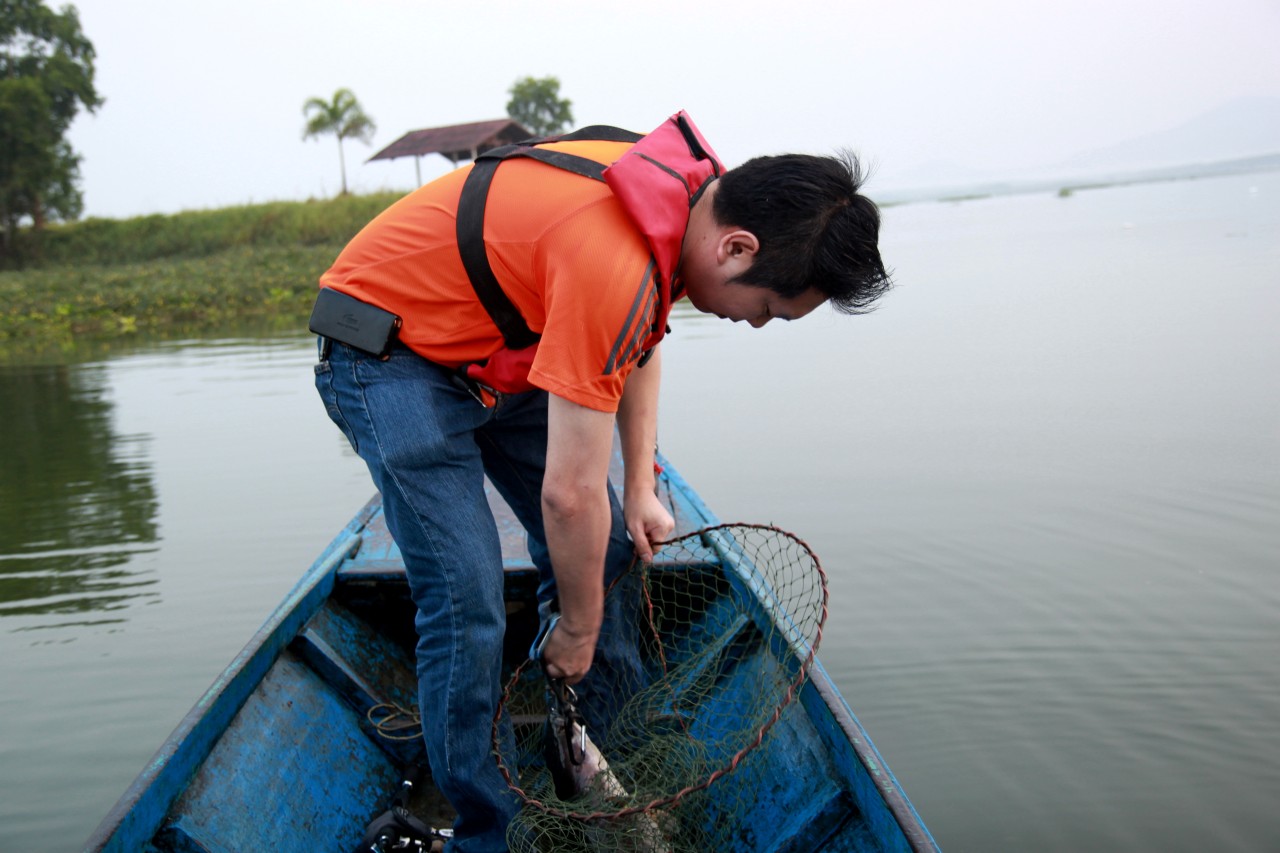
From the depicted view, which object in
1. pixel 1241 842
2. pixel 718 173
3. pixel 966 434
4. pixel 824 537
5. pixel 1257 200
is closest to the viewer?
pixel 718 173

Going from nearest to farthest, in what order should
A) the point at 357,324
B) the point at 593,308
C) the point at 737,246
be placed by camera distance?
the point at 593,308 → the point at 737,246 → the point at 357,324

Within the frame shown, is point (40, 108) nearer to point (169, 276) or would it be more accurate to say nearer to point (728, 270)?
point (169, 276)

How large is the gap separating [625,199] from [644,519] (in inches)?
37.5

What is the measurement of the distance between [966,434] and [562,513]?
5653 millimetres

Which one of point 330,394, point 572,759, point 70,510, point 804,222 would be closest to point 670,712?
point 572,759

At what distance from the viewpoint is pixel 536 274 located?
176cm

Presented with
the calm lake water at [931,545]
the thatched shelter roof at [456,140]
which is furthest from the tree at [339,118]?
the calm lake water at [931,545]

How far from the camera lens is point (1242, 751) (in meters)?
3.23

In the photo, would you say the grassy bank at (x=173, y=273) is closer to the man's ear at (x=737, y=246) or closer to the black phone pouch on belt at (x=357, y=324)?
the black phone pouch on belt at (x=357, y=324)

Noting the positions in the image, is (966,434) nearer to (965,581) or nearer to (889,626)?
(965,581)

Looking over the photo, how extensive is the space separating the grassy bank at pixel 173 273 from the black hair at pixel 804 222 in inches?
573

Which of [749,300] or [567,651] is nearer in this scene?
[749,300]

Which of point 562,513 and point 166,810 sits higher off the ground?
point 562,513

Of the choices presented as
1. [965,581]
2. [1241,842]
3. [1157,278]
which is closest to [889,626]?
[965,581]
